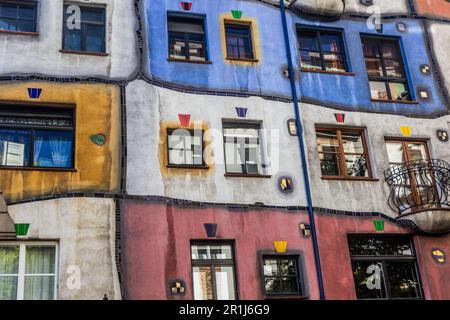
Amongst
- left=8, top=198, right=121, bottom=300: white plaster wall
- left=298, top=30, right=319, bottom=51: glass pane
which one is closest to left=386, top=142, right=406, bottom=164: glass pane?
left=298, top=30, right=319, bottom=51: glass pane

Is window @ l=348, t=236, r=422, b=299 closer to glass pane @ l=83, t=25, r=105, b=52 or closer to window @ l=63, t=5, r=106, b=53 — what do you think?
glass pane @ l=83, t=25, r=105, b=52

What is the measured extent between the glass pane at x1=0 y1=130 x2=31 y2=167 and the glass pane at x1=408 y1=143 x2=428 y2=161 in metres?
8.07

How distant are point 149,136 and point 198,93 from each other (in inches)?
59.4

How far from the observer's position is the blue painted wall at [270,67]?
43.7 ft

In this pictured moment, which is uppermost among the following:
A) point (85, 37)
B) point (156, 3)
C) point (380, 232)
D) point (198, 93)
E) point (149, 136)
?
point (156, 3)

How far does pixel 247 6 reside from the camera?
47.5ft

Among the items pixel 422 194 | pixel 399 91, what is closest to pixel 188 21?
pixel 399 91

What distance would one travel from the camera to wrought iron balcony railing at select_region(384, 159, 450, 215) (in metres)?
13.1

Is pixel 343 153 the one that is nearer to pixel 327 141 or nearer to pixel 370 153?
pixel 327 141

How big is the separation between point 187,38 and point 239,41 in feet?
3.90

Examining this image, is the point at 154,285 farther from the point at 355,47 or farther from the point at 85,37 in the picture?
the point at 355,47

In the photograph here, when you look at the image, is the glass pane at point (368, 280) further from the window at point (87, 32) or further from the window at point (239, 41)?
the window at point (87, 32)
